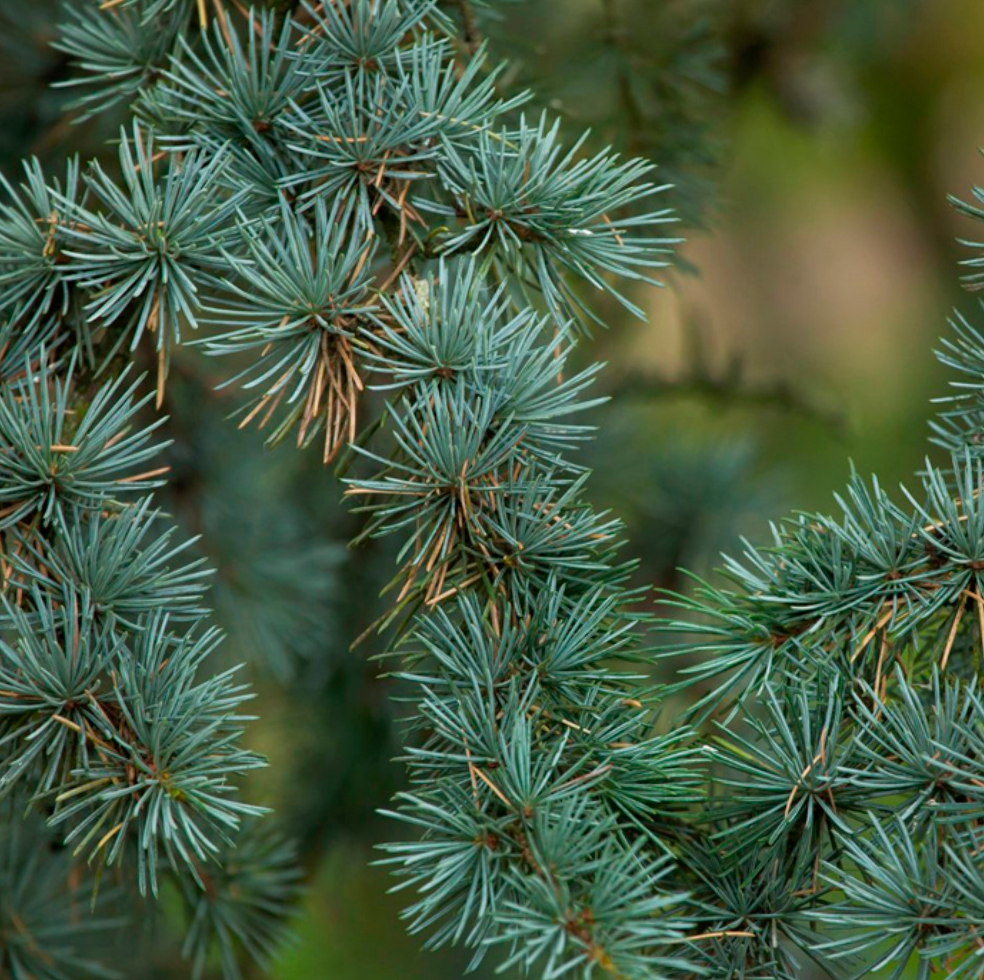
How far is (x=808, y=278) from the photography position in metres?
2.36

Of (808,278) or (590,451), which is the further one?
(808,278)

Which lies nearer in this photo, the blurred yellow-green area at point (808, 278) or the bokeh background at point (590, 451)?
the bokeh background at point (590, 451)

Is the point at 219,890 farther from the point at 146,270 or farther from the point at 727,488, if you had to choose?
the point at 727,488

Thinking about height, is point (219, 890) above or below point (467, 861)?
below

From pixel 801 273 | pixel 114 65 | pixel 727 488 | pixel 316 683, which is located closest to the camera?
pixel 114 65

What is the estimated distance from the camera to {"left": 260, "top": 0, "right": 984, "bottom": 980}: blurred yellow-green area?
3.39ft

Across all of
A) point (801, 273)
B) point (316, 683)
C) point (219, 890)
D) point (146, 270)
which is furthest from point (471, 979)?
point (801, 273)

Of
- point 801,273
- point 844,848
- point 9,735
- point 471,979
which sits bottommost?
point 471,979

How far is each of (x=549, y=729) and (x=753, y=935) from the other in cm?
10

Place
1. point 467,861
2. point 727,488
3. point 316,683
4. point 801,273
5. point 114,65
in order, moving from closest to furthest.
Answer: point 467,861 < point 114,65 < point 316,683 < point 727,488 < point 801,273

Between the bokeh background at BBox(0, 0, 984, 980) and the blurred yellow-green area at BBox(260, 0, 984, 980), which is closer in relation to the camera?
the bokeh background at BBox(0, 0, 984, 980)

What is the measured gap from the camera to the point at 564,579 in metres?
0.42

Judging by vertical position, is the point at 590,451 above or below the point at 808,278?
below

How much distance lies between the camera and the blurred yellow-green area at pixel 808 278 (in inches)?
40.6
